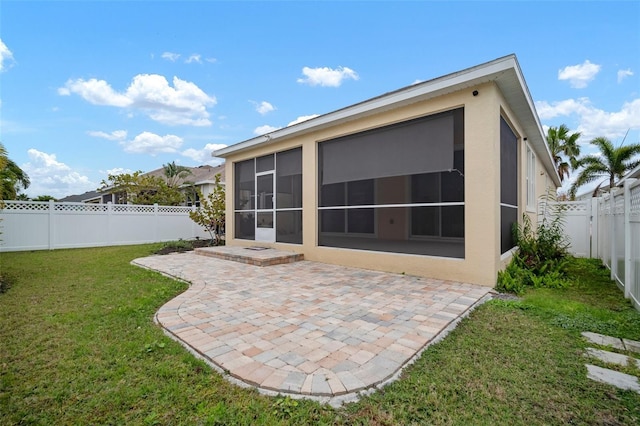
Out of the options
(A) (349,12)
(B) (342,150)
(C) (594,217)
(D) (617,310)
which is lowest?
(D) (617,310)

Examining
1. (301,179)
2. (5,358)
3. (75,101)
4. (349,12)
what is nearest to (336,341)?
(5,358)

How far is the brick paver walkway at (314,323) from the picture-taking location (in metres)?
2.32

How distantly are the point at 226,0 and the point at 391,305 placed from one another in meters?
8.77

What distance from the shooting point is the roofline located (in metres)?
4.83

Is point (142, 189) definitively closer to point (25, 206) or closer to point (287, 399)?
point (25, 206)

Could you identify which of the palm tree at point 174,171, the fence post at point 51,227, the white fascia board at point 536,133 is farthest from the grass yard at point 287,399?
the palm tree at point 174,171

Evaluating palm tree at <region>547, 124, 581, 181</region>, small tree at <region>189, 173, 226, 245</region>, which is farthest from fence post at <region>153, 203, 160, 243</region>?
palm tree at <region>547, 124, 581, 181</region>

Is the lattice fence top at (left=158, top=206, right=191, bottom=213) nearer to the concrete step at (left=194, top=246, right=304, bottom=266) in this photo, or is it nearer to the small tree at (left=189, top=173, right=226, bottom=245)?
the small tree at (left=189, top=173, right=226, bottom=245)

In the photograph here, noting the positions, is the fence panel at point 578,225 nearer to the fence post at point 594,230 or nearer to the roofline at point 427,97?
the fence post at point 594,230

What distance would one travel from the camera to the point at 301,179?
8.32m

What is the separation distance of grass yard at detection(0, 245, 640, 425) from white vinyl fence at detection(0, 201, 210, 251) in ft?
29.5

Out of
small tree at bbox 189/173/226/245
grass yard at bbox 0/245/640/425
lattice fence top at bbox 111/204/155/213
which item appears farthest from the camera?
lattice fence top at bbox 111/204/155/213

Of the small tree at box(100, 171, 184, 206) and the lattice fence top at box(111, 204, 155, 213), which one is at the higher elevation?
the small tree at box(100, 171, 184, 206)

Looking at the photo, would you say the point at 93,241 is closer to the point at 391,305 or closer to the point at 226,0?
the point at 226,0
